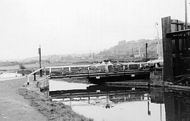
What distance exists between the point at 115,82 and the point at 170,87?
756 centimetres

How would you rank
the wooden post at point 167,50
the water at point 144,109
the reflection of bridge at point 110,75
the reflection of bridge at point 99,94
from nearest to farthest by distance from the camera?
1. the water at point 144,109
2. the reflection of bridge at point 99,94
3. the wooden post at point 167,50
4. the reflection of bridge at point 110,75

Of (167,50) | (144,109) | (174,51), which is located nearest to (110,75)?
(167,50)

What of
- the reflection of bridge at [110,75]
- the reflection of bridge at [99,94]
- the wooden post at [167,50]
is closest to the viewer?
the reflection of bridge at [99,94]

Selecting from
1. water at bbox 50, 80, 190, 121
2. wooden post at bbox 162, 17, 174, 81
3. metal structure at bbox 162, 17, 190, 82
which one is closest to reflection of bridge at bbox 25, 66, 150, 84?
metal structure at bbox 162, 17, 190, 82

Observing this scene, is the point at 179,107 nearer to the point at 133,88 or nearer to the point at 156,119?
the point at 156,119

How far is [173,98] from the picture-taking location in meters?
18.9

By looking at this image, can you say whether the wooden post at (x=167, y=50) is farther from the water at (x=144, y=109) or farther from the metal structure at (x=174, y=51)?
the water at (x=144, y=109)

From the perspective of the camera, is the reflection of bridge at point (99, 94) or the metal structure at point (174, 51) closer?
the reflection of bridge at point (99, 94)

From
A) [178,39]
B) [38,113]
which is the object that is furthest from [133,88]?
[38,113]

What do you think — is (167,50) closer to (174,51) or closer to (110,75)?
(174,51)

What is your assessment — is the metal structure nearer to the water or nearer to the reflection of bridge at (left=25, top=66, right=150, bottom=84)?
the water

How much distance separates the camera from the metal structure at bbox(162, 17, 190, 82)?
899 inches

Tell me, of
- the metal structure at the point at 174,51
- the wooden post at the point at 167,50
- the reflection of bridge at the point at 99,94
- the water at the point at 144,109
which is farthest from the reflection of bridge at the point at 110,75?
the water at the point at 144,109

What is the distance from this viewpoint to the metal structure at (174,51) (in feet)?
74.9
